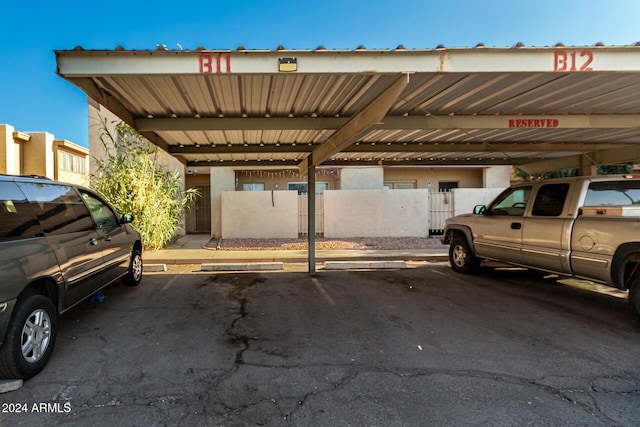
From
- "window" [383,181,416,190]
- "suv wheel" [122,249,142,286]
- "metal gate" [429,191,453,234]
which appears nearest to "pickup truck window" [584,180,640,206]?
"suv wheel" [122,249,142,286]

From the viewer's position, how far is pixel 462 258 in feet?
26.7

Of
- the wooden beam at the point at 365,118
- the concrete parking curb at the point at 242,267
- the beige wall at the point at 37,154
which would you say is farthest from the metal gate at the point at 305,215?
the beige wall at the point at 37,154

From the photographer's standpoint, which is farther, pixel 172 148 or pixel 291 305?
pixel 172 148

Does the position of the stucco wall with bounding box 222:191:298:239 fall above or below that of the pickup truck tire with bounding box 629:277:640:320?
above

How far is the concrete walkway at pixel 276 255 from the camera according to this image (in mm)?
9867

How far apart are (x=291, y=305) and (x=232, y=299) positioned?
1079 millimetres

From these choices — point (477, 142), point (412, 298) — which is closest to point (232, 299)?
point (412, 298)

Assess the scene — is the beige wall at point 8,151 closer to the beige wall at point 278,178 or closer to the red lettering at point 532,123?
the beige wall at point 278,178

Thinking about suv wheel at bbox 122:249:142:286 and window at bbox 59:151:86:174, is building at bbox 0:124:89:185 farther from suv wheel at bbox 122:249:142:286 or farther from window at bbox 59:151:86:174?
suv wheel at bbox 122:249:142:286

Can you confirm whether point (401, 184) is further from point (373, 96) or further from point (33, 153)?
point (33, 153)

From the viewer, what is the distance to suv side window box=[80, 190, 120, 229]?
528 centimetres

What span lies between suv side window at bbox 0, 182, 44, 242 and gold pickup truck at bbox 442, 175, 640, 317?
6.86 metres

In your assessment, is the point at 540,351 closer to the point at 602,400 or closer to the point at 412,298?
the point at 602,400

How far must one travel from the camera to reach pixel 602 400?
2941mm
